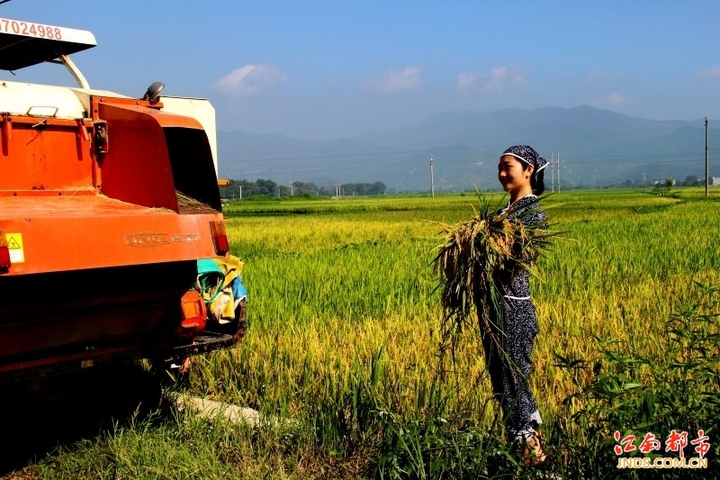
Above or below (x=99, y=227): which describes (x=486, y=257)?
below

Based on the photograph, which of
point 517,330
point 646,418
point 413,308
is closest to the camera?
point 646,418

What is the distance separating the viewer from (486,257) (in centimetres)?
335

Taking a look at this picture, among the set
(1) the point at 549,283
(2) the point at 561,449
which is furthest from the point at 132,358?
(1) the point at 549,283

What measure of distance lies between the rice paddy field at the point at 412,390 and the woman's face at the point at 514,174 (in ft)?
0.53

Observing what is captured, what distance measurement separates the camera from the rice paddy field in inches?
126

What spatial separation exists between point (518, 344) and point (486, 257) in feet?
1.69

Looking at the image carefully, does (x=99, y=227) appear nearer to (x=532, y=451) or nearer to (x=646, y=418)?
(x=532, y=451)

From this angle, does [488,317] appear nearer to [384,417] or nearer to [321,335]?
[384,417]

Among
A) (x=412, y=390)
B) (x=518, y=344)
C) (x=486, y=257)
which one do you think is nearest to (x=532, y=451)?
(x=518, y=344)

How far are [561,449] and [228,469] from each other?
1654 millimetres

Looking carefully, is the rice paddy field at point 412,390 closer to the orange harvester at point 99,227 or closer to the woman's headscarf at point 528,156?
the woman's headscarf at point 528,156

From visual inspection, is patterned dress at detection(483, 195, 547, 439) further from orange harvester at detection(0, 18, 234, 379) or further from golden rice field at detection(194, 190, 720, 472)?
orange harvester at detection(0, 18, 234, 379)

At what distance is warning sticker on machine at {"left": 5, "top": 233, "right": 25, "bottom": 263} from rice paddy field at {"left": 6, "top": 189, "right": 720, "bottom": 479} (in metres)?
1.22

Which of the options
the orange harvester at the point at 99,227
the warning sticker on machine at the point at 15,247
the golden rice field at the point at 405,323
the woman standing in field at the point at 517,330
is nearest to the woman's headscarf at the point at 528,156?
the woman standing in field at the point at 517,330
